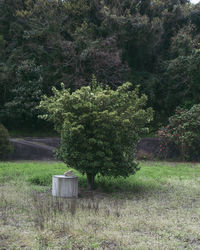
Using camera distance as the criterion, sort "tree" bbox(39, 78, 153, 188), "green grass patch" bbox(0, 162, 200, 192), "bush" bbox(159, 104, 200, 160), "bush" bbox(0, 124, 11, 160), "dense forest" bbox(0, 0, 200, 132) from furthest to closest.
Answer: "dense forest" bbox(0, 0, 200, 132) → "bush" bbox(159, 104, 200, 160) → "bush" bbox(0, 124, 11, 160) → "green grass patch" bbox(0, 162, 200, 192) → "tree" bbox(39, 78, 153, 188)

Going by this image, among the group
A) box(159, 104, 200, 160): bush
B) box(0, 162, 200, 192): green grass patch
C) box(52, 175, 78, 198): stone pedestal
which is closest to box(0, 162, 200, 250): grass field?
box(0, 162, 200, 192): green grass patch

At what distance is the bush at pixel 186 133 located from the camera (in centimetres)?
1730

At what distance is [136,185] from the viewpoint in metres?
9.98

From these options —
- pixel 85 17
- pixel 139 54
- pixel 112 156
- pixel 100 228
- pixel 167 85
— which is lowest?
pixel 100 228

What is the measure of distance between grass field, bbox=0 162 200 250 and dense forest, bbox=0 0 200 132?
10775 mm

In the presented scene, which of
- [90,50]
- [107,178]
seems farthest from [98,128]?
[90,50]

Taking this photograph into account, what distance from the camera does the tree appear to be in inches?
336

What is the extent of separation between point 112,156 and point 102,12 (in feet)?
47.3

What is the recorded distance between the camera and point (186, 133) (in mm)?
17281

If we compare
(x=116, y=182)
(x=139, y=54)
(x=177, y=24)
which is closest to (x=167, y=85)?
(x=139, y=54)

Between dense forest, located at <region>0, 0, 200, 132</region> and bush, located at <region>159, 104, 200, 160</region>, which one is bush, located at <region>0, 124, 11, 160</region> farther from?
bush, located at <region>159, 104, 200, 160</region>

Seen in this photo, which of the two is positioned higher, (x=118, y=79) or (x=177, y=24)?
(x=177, y=24)

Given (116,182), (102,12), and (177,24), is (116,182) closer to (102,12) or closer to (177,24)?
(102,12)

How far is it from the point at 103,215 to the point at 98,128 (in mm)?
2670
